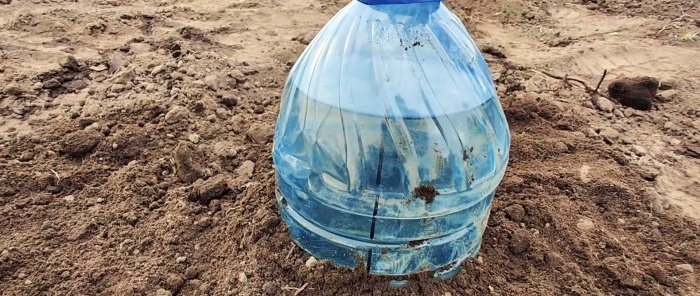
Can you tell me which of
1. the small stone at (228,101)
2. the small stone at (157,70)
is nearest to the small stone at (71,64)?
the small stone at (157,70)

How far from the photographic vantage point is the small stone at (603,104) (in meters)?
3.54

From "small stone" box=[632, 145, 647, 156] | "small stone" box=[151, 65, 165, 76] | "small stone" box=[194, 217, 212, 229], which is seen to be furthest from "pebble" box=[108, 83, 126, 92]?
"small stone" box=[632, 145, 647, 156]

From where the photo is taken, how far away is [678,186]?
9.89 feet

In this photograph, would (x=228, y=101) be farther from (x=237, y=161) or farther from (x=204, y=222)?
(x=204, y=222)

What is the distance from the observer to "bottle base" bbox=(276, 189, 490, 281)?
221cm

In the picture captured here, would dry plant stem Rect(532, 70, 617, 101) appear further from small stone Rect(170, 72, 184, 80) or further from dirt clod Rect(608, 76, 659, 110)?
small stone Rect(170, 72, 184, 80)

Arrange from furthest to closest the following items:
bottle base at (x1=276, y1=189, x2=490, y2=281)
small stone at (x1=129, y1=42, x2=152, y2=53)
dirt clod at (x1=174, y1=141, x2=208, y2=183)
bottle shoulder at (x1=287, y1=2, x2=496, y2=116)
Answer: small stone at (x1=129, y1=42, x2=152, y2=53)
dirt clod at (x1=174, y1=141, x2=208, y2=183)
bottle base at (x1=276, y1=189, x2=490, y2=281)
bottle shoulder at (x1=287, y1=2, x2=496, y2=116)

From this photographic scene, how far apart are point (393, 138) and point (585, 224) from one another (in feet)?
3.49

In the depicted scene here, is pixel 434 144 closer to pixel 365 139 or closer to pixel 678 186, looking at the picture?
pixel 365 139

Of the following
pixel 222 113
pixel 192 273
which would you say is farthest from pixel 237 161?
pixel 192 273

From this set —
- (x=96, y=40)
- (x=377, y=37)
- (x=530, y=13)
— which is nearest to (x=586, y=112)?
(x=530, y=13)

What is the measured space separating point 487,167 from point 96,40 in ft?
9.00

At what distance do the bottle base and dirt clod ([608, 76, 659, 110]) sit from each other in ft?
5.49

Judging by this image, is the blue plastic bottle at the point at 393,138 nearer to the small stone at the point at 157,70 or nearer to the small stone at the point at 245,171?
the small stone at the point at 245,171
